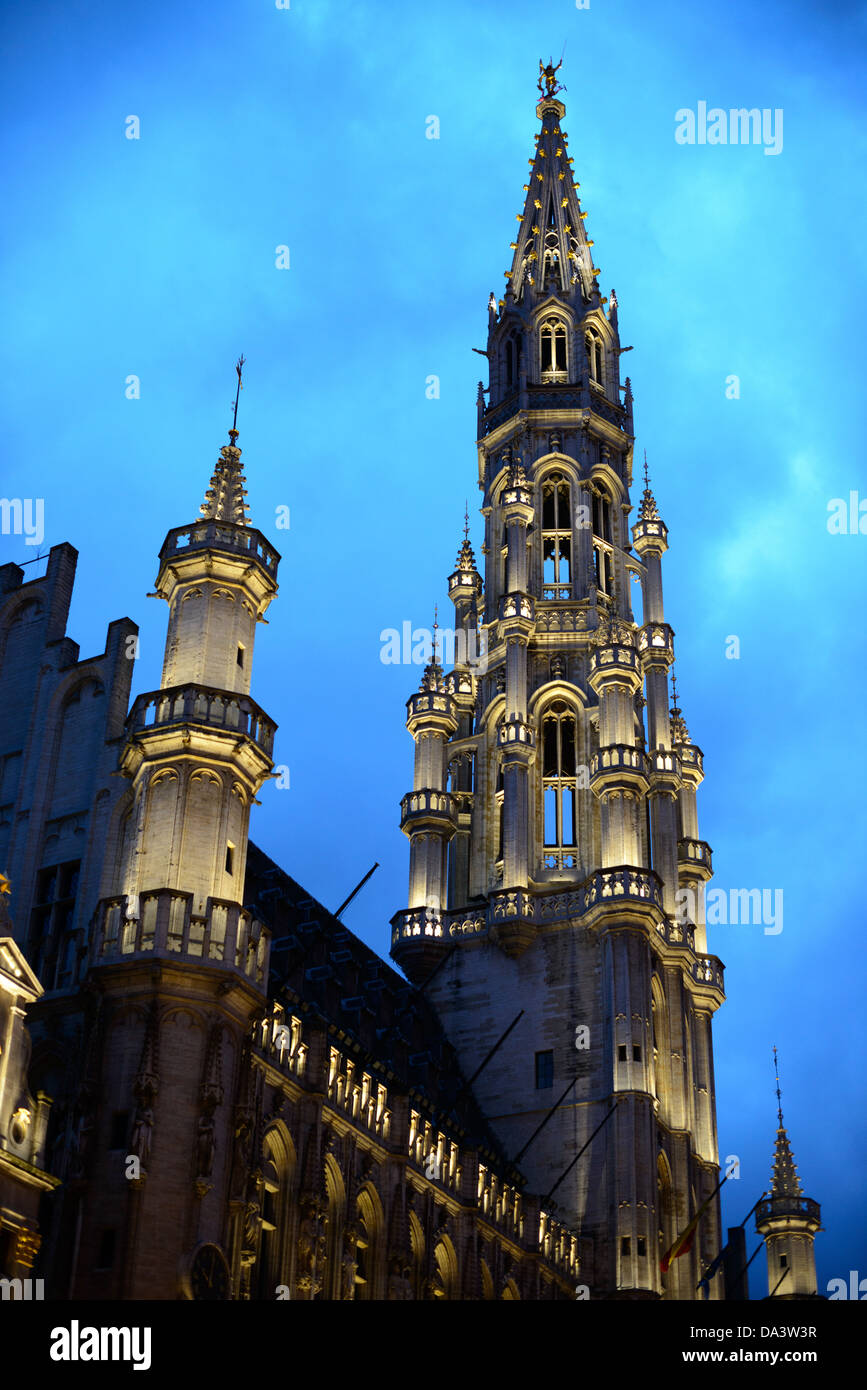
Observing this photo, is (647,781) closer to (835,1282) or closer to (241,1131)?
(835,1282)

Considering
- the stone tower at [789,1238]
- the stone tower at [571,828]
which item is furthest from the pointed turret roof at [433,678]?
the stone tower at [789,1238]

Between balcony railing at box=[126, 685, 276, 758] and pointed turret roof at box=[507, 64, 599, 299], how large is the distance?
184 ft

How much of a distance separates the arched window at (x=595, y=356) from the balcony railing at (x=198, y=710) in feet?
174

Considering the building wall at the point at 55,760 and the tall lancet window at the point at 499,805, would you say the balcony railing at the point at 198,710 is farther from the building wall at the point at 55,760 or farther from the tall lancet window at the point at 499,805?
the tall lancet window at the point at 499,805

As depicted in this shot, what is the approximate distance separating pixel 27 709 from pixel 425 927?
103 ft

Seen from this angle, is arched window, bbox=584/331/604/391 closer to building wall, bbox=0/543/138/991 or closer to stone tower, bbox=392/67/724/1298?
stone tower, bbox=392/67/724/1298

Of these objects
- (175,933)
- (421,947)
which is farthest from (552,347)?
(175,933)

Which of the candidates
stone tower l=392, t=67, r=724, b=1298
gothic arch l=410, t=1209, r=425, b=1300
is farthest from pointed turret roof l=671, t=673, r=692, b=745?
gothic arch l=410, t=1209, r=425, b=1300

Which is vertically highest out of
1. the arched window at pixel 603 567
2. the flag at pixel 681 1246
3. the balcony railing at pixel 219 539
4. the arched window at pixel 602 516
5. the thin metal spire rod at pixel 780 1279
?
the arched window at pixel 602 516

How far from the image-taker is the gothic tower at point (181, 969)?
41.3 metres

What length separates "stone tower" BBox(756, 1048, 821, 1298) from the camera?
88.8m
